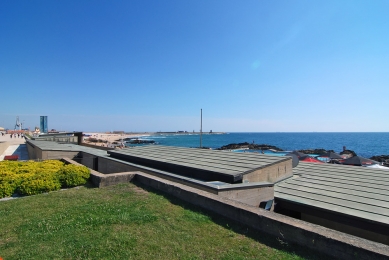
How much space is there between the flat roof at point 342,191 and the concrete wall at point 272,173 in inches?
10.8

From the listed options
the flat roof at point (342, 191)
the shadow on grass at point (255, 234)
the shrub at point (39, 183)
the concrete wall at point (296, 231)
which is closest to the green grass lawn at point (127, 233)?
the shadow on grass at point (255, 234)

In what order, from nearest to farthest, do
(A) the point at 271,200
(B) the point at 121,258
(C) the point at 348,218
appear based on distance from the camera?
1. (B) the point at 121,258
2. (C) the point at 348,218
3. (A) the point at 271,200

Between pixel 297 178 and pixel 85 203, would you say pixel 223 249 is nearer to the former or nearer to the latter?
pixel 85 203

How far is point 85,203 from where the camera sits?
5711 millimetres

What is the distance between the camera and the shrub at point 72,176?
7.80 m

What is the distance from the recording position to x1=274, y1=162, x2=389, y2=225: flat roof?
20.9ft

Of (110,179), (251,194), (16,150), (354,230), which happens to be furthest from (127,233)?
(16,150)

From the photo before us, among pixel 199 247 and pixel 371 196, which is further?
pixel 371 196

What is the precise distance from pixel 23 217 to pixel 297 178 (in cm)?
983

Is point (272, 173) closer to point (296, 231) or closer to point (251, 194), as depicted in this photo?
point (251, 194)

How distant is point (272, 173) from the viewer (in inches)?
348

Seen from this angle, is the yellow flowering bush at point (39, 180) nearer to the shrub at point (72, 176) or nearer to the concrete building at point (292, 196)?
the shrub at point (72, 176)

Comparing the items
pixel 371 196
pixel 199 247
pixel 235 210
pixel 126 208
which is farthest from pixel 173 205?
pixel 371 196

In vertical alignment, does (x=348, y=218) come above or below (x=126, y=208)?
below
